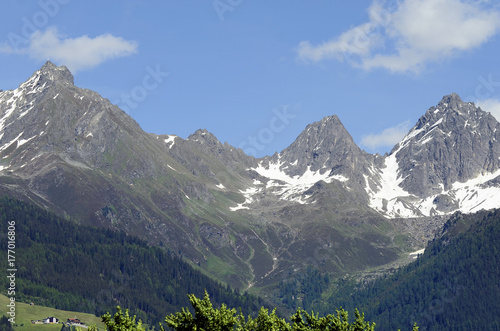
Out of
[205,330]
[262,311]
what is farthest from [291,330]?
[205,330]

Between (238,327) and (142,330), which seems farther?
(238,327)

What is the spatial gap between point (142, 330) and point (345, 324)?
2318 cm

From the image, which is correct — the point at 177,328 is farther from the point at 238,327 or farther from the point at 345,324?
the point at 345,324

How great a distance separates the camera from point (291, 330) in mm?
77312

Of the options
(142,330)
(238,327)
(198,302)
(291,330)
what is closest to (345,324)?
(291,330)

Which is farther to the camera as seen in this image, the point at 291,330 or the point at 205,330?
the point at 291,330

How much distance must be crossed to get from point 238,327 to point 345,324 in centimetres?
1225

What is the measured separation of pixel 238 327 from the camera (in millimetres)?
76062

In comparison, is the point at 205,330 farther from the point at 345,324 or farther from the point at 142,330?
the point at 345,324

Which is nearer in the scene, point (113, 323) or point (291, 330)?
point (113, 323)

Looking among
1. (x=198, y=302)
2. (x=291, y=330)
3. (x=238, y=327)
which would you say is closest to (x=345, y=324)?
(x=291, y=330)

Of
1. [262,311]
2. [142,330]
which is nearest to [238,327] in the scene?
[262,311]

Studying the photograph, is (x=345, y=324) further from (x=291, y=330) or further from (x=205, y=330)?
(x=205, y=330)

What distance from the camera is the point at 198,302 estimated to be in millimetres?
72250
